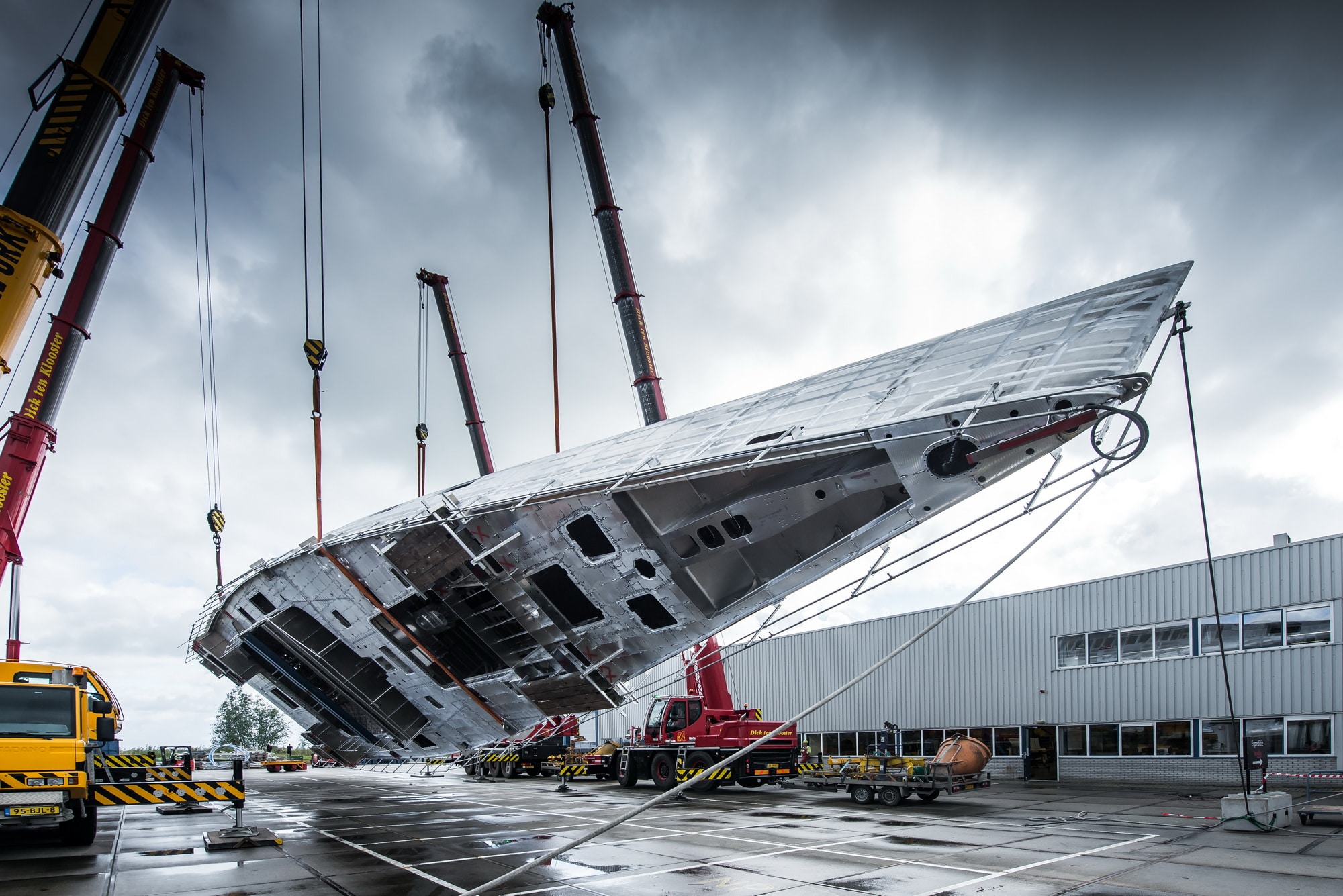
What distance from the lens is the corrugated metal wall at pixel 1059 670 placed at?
1812 cm

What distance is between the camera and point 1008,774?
2308 cm

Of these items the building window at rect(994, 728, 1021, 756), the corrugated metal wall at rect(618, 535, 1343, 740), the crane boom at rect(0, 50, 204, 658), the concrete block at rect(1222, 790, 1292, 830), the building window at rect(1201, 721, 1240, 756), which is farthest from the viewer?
the building window at rect(994, 728, 1021, 756)

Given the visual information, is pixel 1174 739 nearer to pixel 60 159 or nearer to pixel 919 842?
pixel 919 842

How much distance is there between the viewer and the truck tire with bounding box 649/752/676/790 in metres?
20.0

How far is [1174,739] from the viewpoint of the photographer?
19.9m

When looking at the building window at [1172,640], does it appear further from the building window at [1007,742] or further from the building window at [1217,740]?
the building window at [1007,742]

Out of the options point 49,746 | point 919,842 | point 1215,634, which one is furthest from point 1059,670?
point 49,746

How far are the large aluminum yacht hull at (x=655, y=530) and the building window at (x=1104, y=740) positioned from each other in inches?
608

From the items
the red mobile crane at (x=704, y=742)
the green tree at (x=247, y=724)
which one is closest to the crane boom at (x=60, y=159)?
the red mobile crane at (x=704, y=742)

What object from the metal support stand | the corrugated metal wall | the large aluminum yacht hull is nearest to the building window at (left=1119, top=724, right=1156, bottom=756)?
the corrugated metal wall

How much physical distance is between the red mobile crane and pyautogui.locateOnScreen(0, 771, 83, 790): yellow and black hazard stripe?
11509 millimetres

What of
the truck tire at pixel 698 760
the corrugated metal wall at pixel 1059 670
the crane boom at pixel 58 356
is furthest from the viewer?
the truck tire at pixel 698 760

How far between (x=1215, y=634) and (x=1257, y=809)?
8531 mm

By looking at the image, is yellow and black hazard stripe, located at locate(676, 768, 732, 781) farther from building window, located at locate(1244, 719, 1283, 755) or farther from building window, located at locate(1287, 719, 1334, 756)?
building window, located at locate(1287, 719, 1334, 756)
